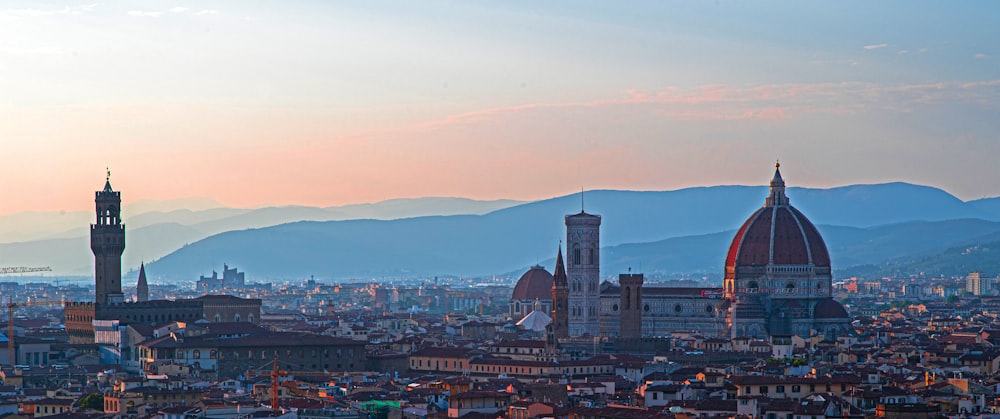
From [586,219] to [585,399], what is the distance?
6724cm

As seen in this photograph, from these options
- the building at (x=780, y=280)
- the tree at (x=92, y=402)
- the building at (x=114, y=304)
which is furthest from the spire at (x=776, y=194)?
the tree at (x=92, y=402)

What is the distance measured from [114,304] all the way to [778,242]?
44.5 meters

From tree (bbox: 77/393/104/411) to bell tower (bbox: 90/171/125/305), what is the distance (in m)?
48.2

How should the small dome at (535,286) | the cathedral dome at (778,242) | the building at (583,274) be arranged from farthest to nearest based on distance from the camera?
the small dome at (535,286)
the cathedral dome at (778,242)
the building at (583,274)

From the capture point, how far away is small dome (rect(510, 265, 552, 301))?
547 feet

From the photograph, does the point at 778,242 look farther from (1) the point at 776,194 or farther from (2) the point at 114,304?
(2) the point at 114,304

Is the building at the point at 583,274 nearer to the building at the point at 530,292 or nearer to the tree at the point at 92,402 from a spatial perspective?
the building at the point at 530,292

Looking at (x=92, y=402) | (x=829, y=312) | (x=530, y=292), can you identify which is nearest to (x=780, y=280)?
(x=829, y=312)

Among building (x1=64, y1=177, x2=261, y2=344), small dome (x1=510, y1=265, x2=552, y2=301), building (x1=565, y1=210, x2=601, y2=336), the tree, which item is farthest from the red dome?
the tree

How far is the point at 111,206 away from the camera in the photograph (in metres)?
127

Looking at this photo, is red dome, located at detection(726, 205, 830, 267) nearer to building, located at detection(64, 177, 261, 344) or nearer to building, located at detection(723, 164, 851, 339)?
building, located at detection(723, 164, 851, 339)

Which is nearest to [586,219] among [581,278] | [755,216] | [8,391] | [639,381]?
[581,278]

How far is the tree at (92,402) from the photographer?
235 ft

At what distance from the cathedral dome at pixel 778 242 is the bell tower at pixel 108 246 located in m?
41.4
